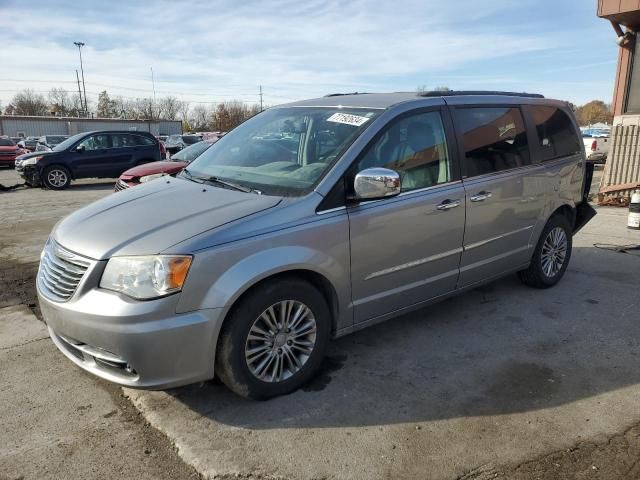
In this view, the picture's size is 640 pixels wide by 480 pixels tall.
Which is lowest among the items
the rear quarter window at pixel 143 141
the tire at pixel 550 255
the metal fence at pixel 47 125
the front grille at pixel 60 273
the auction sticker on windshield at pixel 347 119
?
the tire at pixel 550 255

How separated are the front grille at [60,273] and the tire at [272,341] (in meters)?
0.88

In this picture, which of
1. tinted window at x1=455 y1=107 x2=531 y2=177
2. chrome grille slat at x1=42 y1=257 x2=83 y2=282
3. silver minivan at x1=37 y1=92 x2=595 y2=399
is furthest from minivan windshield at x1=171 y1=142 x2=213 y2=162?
chrome grille slat at x1=42 y1=257 x2=83 y2=282

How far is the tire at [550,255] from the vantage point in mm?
5023

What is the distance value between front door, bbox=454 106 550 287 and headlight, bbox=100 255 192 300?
2.36 m

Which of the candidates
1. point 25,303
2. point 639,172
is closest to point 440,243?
point 25,303

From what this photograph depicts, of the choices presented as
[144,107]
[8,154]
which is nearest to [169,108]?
[144,107]

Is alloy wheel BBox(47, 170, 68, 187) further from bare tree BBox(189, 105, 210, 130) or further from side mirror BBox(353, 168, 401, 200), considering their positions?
bare tree BBox(189, 105, 210, 130)

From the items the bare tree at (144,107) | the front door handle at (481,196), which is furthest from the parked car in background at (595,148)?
the bare tree at (144,107)

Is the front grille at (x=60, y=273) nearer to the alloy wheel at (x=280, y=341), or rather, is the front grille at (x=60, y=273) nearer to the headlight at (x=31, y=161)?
the alloy wheel at (x=280, y=341)

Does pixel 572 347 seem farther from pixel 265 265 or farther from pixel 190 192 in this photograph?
pixel 190 192

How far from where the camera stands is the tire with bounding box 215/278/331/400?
2.89m

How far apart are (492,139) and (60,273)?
3447 millimetres

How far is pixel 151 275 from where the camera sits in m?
2.67

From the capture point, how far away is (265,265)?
2.88 meters
